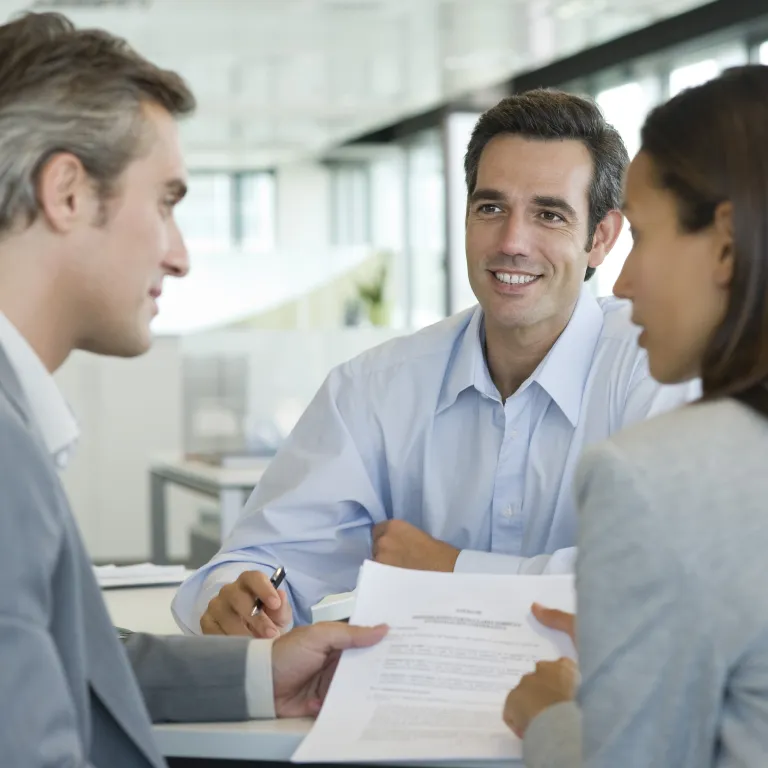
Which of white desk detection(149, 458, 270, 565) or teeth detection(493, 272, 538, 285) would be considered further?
white desk detection(149, 458, 270, 565)

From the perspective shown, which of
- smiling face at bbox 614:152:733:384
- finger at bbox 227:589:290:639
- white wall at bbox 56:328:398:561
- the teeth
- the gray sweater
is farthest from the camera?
white wall at bbox 56:328:398:561

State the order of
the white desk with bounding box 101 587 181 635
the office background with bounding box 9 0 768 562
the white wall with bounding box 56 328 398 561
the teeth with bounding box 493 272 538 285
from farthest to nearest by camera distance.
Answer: the white wall with bounding box 56 328 398 561, the office background with bounding box 9 0 768 562, the teeth with bounding box 493 272 538 285, the white desk with bounding box 101 587 181 635

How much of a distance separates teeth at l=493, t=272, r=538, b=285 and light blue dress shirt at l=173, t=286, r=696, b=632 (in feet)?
0.31

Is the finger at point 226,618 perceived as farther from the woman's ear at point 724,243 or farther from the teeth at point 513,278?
the woman's ear at point 724,243

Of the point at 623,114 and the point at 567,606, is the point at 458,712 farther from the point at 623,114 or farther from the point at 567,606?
the point at 623,114

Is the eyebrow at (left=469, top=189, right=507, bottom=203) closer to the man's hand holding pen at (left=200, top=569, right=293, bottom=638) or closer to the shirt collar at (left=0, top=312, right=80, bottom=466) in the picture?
the man's hand holding pen at (left=200, top=569, right=293, bottom=638)

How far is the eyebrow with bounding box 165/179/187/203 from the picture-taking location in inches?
54.3

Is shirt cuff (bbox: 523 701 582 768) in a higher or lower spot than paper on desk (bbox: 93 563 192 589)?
higher

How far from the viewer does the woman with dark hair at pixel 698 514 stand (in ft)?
3.25

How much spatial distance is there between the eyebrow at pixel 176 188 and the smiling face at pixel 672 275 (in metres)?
0.48

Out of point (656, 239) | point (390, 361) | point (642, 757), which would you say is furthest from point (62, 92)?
point (390, 361)

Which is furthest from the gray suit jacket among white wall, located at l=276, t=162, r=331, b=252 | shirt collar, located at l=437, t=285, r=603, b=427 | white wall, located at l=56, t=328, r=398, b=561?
white wall, located at l=276, t=162, r=331, b=252

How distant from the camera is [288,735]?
1.39 metres

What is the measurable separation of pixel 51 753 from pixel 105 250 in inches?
19.4
